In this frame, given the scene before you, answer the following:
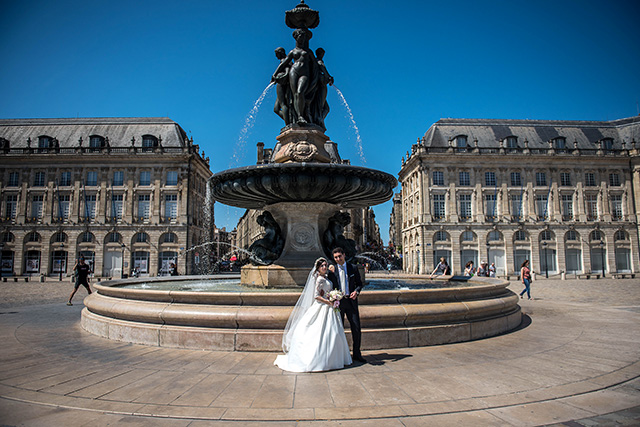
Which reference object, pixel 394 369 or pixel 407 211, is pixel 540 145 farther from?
pixel 394 369

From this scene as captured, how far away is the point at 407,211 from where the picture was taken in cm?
5562

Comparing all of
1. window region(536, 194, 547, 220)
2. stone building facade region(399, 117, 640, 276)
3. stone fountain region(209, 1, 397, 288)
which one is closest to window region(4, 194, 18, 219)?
stone building facade region(399, 117, 640, 276)

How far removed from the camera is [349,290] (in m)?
5.57

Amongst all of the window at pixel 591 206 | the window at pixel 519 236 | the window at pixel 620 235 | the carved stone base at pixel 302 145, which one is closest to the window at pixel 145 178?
the carved stone base at pixel 302 145

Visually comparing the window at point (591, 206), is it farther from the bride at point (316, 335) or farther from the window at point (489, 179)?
the bride at point (316, 335)

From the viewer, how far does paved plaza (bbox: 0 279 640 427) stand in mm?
3633

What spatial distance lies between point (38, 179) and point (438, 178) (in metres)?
45.4

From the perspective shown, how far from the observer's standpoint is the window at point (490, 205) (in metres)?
47.2

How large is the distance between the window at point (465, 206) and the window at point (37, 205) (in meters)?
47.0

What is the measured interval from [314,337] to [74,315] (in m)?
8.22

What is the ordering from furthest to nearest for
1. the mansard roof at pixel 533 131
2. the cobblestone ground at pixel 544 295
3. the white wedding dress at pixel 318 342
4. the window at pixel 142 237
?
the mansard roof at pixel 533 131 → the window at pixel 142 237 → the cobblestone ground at pixel 544 295 → the white wedding dress at pixel 318 342

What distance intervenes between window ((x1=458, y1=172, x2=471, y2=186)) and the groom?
45407 mm

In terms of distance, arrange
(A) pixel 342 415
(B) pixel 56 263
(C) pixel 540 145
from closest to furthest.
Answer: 1. (A) pixel 342 415
2. (B) pixel 56 263
3. (C) pixel 540 145

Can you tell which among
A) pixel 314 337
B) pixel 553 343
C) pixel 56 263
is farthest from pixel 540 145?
pixel 56 263
